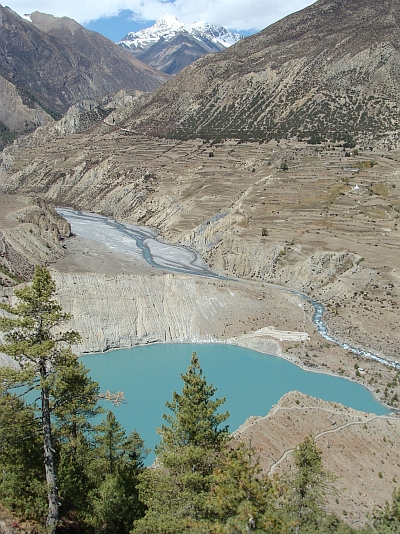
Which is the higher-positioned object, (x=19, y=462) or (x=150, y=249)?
(x=150, y=249)

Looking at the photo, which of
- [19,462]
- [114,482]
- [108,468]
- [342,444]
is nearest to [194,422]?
[114,482]

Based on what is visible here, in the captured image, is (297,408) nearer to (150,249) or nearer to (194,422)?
(194,422)

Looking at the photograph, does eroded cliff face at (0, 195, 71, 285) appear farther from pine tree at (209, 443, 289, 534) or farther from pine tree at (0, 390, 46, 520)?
pine tree at (209, 443, 289, 534)

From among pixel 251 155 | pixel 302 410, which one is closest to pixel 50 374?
pixel 302 410

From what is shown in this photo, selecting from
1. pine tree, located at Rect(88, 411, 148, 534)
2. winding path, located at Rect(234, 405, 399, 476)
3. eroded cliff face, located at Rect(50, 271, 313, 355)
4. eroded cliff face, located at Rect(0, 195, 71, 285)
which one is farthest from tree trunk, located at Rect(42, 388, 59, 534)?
eroded cliff face, located at Rect(0, 195, 71, 285)

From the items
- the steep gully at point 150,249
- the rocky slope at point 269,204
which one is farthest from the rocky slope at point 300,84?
the steep gully at point 150,249
